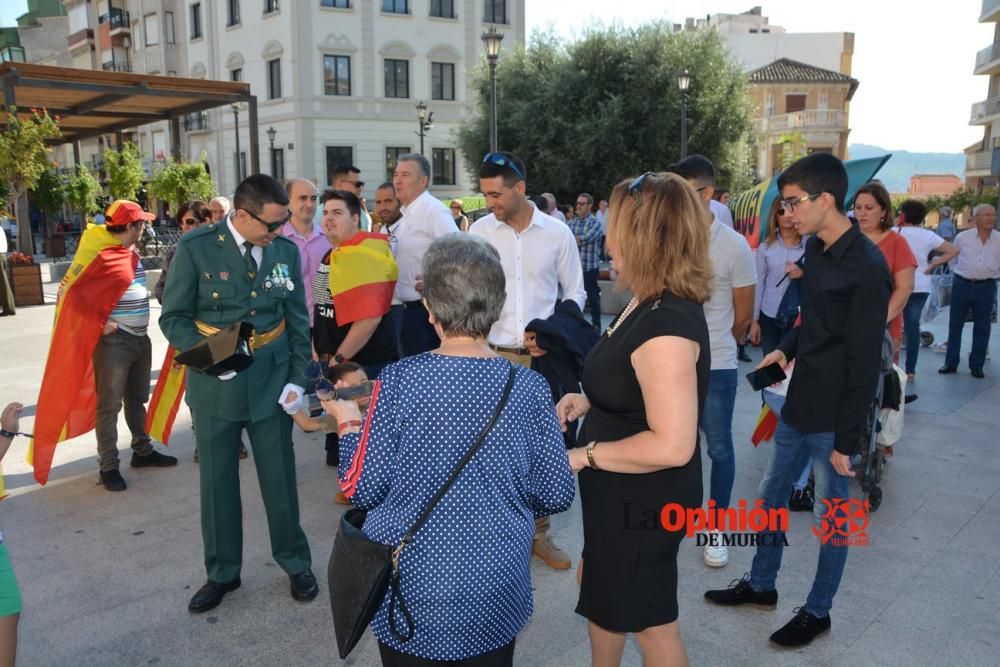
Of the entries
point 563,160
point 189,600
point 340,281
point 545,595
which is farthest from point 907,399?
point 563,160

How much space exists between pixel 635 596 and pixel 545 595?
148cm

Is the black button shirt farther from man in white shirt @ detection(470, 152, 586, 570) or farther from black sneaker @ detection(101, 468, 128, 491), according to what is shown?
black sneaker @ detection(101, 468, 128, 491)

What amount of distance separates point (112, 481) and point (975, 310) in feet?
26.5

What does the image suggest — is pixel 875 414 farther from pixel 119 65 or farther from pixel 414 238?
pixel 119 65

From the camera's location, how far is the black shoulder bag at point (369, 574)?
174cm

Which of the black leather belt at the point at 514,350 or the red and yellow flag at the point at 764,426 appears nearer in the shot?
the black leather belt at the point at 514,350

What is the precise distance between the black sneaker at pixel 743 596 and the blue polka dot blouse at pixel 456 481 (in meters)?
1.88

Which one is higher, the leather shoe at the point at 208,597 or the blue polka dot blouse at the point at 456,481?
the blue polka dot blouse at the point at 456,481

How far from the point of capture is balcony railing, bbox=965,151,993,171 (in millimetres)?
41062

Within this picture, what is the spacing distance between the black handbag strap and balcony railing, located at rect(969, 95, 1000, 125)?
48370mm

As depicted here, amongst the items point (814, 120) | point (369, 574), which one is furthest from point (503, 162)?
point (814, 120)

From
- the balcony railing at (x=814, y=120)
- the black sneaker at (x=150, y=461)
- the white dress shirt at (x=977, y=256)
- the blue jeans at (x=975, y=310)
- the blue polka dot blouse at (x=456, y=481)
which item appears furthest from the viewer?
the balcony railing at (x=814, y=120)

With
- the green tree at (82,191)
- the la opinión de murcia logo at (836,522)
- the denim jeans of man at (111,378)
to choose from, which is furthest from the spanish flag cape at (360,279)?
the green tree at (82,191)

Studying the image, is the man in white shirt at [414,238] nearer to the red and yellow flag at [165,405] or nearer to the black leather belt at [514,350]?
the black leather belt at [514,350]
